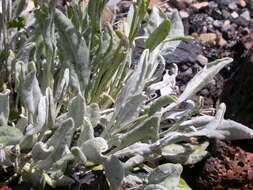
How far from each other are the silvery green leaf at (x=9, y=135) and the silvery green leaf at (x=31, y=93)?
139 millimetres

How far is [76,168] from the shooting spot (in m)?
1.93

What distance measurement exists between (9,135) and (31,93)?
0.59 feet

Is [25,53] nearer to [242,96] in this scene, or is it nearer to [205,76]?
[205,76]

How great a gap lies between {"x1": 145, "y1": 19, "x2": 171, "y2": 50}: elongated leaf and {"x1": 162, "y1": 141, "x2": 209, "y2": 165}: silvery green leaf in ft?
1.32

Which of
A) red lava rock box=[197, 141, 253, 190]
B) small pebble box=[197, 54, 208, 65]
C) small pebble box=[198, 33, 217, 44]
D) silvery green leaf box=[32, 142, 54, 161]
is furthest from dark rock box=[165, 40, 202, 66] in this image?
silvery green leaf box=[32, 142, 54, 161]

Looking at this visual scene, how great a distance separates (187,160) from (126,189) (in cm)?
30

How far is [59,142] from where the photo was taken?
163 centimetres

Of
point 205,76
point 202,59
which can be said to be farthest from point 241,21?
point 205,76

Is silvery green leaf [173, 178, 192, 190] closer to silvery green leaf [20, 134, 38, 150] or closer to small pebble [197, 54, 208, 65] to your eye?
silvery green leaf [20, 134, 38, 150]

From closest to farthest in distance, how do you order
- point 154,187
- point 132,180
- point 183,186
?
point 154,187, point 132,180, point 183,186

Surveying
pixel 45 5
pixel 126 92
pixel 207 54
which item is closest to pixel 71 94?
pixel 126 92

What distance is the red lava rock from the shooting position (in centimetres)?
207

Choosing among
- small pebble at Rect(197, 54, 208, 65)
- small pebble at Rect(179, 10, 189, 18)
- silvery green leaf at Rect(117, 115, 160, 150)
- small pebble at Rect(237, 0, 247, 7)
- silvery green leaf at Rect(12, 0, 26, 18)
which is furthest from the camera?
small pebble at Rect(237, 0, 247, 7)

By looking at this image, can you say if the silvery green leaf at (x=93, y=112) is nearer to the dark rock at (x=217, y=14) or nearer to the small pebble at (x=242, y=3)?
the dark rock at (x=217, y=14)
